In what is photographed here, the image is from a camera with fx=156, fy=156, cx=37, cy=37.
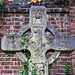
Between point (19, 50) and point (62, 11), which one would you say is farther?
point (62, 11)

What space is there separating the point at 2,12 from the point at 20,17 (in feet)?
1.41

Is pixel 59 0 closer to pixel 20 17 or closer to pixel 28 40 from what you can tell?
pixel 20 17

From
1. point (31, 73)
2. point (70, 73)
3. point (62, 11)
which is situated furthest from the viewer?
point (62, 11)

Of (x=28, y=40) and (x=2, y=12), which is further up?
(x=2, y=12)

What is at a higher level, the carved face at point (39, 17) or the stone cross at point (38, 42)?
the carved face at point (39, 17)

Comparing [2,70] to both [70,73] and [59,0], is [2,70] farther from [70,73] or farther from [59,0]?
[59,0]

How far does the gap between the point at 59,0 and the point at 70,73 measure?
1.67 m

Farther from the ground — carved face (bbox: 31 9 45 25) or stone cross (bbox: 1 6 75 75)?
carved face (bbox: 31 9 45 25)

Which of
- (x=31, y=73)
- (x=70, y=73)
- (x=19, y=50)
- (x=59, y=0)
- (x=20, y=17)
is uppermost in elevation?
(x=59, y=0)

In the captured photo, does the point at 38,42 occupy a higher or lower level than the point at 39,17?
lower

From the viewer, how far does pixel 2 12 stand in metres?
3.57

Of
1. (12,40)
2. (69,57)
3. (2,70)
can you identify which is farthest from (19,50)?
(69,57)

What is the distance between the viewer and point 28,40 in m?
2.83

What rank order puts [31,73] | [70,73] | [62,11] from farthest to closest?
[62,11], [70,73], [31,73]
